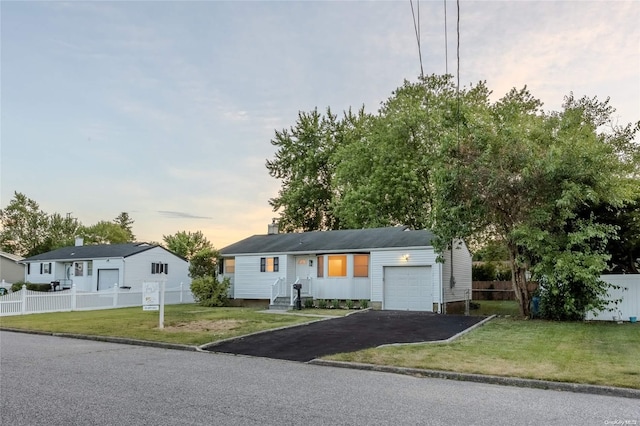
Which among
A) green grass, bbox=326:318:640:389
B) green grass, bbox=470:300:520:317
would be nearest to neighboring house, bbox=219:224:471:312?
green grass, bbox=470:300:520:317

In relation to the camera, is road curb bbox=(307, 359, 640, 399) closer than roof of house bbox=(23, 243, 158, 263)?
Yes

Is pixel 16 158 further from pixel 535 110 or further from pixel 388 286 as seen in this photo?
pixel 535 110

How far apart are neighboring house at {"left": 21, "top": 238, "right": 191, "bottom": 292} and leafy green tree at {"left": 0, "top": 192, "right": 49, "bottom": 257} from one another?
26.5 meters

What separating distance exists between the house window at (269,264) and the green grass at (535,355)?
13.0 meters

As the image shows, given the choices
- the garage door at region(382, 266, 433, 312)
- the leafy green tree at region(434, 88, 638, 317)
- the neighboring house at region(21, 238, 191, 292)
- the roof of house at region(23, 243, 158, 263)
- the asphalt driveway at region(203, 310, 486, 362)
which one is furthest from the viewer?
the roof of house at region(23, 243, 158, 263)

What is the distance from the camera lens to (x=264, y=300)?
24953 mm

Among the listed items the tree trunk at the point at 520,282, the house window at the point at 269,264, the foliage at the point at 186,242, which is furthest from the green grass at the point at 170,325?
the foliage at the point at 186,242

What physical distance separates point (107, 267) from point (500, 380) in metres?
30.2

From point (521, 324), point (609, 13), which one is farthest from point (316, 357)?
point (609, 13)

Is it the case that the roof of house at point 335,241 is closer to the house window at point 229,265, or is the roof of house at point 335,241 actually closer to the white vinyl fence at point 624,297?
the house window at point 229,265

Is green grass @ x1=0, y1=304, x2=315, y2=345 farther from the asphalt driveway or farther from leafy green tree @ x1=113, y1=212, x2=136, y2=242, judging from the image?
leafy green tree @ x1=113, y1=212, x2=136, y2=242

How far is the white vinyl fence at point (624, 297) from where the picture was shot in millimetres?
16156

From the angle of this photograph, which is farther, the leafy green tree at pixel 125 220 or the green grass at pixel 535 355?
the leafy green tree at pixel 125 220

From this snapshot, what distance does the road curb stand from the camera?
688 centimetres
